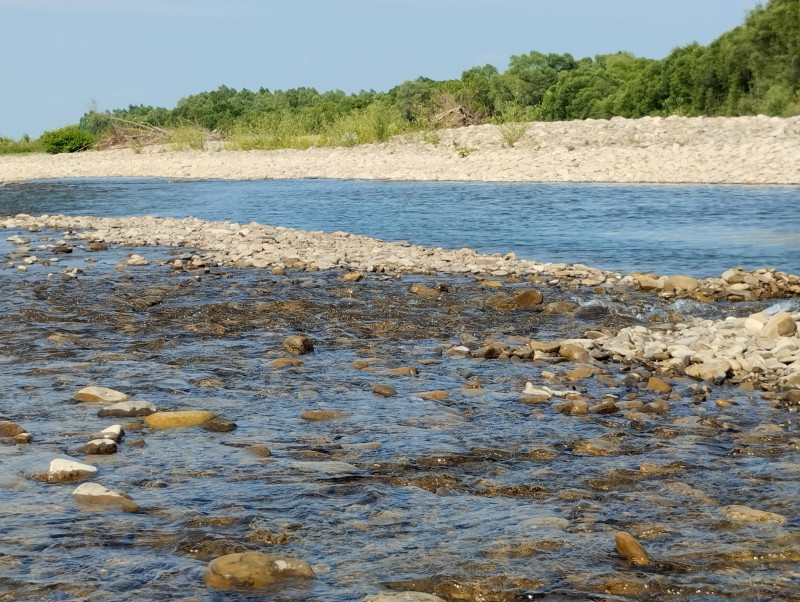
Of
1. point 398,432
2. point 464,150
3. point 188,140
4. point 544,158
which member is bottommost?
point 398,432

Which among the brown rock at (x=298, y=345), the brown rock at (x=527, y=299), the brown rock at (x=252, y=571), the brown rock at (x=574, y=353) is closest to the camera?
the brown rock at (x=252, y=571)

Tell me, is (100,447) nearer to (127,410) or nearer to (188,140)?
(127,410)

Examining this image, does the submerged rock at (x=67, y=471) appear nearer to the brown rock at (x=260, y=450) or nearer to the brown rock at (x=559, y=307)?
the brown rock at (x=260, y=450)

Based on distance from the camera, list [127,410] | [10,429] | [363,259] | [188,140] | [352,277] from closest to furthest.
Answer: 1. [10,429]
2. [127,410]
3. [352,277]
4. [363,259]
5. [188,140]

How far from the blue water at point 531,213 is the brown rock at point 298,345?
5969mm

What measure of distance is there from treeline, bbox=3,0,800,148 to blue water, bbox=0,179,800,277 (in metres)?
12.5

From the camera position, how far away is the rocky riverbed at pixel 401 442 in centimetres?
346

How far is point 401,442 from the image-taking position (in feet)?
16.7

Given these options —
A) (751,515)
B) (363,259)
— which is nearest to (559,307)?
(363,259)

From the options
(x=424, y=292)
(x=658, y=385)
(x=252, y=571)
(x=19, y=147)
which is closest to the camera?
(x=252, y=571)

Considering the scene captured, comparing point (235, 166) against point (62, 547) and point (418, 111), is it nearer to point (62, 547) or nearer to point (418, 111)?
point (418, 111)

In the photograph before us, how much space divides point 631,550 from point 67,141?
50.5 meters

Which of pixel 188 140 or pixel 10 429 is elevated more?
pixel 188 140

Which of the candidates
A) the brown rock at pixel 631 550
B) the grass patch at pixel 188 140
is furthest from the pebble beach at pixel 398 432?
the grass patch at pixel 188 140
